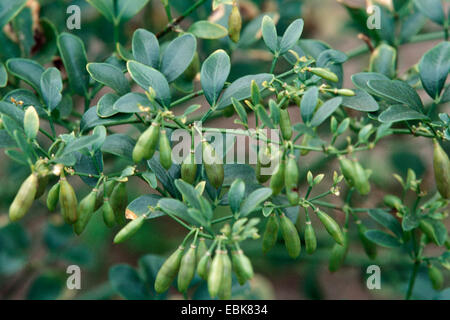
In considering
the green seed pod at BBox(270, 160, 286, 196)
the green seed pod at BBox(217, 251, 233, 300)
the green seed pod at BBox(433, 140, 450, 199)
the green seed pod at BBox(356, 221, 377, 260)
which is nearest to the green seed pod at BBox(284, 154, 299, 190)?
the green seed pod at BBox(270, 160, 286, 196)

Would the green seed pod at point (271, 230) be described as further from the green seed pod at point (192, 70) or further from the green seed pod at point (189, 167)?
the green seed pod at point (192, 70)

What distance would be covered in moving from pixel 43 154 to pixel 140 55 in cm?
19

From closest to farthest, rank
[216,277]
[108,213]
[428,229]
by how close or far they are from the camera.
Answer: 1. [216,277]
2. [108,213]
3. [428,229]

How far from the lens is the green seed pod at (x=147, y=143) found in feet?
→ 1.86

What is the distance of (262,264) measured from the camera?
1479 mm

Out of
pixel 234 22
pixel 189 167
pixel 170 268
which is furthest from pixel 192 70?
pixel 170 268

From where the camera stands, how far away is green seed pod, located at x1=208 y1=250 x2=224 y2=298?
1.73 feet

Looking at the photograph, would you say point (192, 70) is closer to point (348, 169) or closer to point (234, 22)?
point (234, 22)

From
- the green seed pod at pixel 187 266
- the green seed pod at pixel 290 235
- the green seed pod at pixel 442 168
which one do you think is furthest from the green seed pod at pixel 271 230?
the green seed pod at pixel 442 168

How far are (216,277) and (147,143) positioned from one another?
0.17m

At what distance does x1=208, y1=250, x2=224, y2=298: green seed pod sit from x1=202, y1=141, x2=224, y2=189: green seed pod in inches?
4.6

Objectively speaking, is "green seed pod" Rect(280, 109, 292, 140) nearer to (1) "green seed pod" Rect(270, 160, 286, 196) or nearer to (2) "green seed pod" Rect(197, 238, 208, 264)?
(1) "green seed pod" Rect(270, 160, 286, 196)

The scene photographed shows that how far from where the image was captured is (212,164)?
617 millimetres
